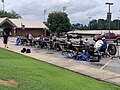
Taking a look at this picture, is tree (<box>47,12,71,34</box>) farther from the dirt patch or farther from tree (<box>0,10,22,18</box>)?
the dirt patch

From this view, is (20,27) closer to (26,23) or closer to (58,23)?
(26,23)

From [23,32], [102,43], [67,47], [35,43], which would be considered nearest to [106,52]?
[102,43]

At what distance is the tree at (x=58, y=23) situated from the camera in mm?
81625

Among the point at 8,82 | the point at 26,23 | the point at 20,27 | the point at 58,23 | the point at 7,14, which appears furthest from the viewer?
the point at 7,14

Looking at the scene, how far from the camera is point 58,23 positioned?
82000 mm

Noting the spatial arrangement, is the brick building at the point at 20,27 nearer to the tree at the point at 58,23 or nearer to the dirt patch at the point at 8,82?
the tree at the point at 58,23

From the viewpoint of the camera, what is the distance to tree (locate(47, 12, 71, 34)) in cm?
8162

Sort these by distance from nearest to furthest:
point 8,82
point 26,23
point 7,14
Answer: point 8,82
point 26,23
point 7,14

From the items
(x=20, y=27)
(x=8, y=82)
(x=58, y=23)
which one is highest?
(x=58, y=23)

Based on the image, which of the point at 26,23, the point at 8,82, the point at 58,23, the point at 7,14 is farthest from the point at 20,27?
the point at 8,82

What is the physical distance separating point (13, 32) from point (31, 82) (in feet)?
222

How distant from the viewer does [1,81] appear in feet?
34.3

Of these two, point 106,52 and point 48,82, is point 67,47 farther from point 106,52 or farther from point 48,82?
point 48,82

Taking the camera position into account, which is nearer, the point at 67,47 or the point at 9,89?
the point at 9,89
